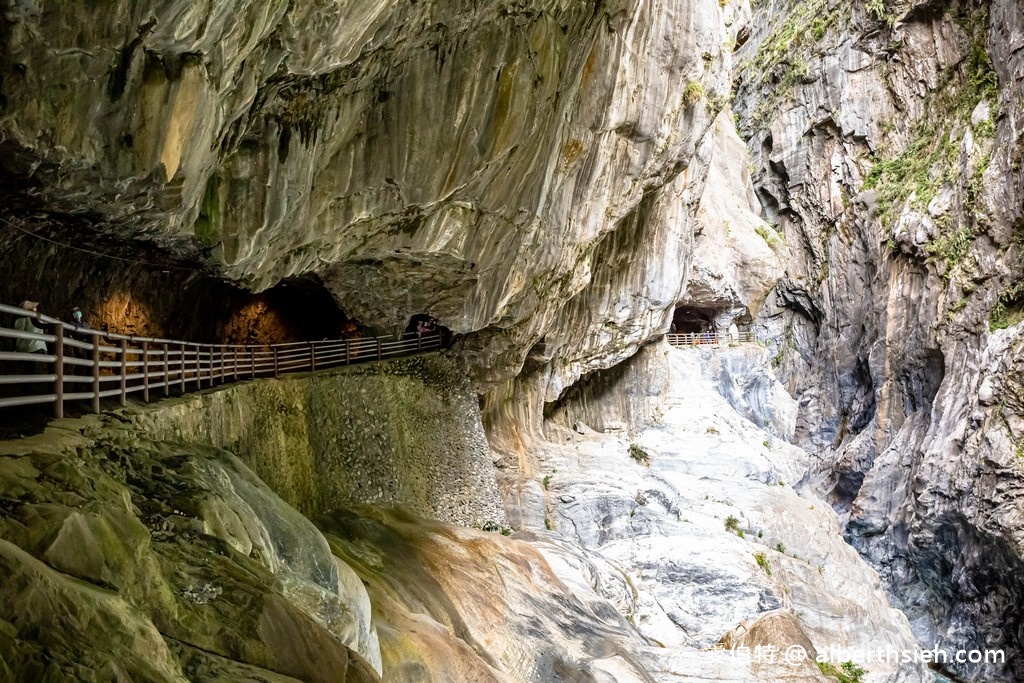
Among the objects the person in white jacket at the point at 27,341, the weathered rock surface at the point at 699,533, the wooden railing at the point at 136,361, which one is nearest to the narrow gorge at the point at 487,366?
the weathered rock surface at the point at 699,533

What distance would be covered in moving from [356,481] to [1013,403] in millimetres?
19655

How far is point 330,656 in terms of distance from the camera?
614 centimetres

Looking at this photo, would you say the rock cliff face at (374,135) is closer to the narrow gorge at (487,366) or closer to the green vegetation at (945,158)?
the narrow gorge at (487,366)

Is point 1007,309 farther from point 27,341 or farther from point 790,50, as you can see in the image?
point 790,50

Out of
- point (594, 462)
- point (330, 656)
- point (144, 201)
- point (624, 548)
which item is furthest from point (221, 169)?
point (594, 462)

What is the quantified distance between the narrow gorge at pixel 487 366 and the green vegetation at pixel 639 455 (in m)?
0.23

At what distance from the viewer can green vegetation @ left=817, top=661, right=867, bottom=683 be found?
16.1 m

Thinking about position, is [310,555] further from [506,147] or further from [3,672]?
[506,147]

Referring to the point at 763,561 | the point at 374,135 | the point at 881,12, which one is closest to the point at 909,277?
the point at 881,12

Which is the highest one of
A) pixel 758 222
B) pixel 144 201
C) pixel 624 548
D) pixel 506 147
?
pixel 758 222

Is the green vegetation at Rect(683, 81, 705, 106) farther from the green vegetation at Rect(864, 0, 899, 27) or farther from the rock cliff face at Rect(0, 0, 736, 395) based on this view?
the green vegetation at Rect(864, 0, 899, 27)

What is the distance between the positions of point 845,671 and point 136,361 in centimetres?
1615

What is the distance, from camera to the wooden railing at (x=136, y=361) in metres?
7.93

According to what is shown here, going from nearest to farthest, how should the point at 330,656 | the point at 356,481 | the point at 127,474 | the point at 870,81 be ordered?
1. the point at 330,656
2. the point at 127,474
3. the point at 356,481
4. the point at 870,81
